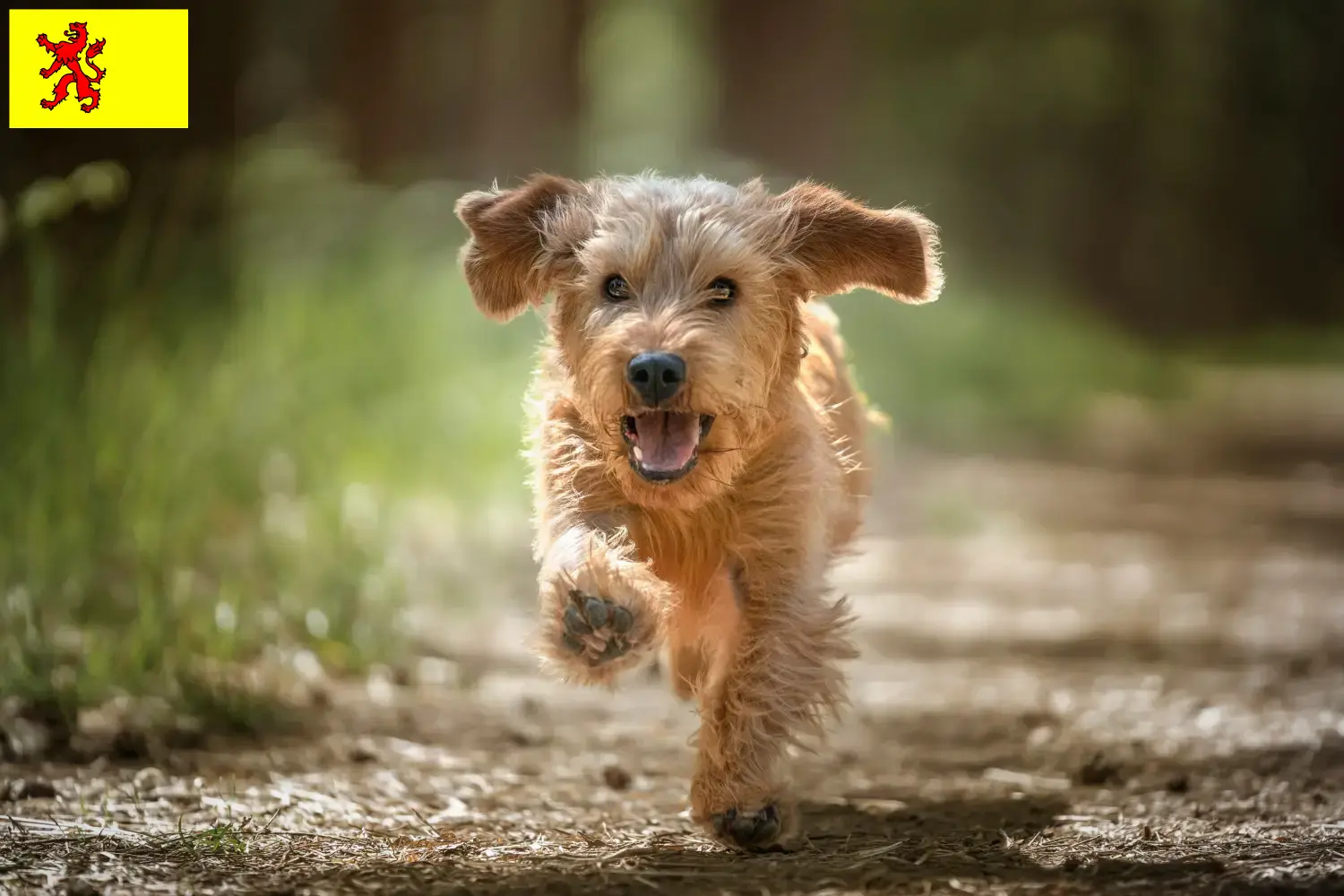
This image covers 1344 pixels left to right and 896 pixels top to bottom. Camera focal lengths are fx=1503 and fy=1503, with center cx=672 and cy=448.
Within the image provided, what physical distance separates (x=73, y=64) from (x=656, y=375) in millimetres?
4009

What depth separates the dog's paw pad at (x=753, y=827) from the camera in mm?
4324

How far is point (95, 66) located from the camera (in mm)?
6832

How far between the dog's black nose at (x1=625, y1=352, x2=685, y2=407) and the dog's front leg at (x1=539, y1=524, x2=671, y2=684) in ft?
1.51

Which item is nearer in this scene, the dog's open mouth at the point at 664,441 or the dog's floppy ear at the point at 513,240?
the dog's open mouth at the point at 664,441

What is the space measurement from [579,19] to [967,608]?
516 inches

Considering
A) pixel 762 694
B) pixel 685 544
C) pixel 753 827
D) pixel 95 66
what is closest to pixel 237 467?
pixel 95 66

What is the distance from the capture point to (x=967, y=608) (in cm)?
895

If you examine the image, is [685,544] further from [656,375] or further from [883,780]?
[883,780]

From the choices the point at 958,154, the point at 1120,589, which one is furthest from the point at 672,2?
the point at 1120,589

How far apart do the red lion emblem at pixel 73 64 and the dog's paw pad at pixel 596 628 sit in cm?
410

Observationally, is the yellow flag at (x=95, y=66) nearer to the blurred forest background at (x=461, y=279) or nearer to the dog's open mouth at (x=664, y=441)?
the blurred forest background at (x=461, y=279)

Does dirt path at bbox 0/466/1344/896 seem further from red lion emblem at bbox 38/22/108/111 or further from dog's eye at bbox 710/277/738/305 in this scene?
red lion emblem at bbox 38/22/108/111

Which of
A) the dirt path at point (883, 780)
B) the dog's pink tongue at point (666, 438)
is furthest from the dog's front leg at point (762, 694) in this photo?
the dog's pink tongue at point (666, 438)

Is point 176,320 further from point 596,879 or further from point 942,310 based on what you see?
point 942,310
